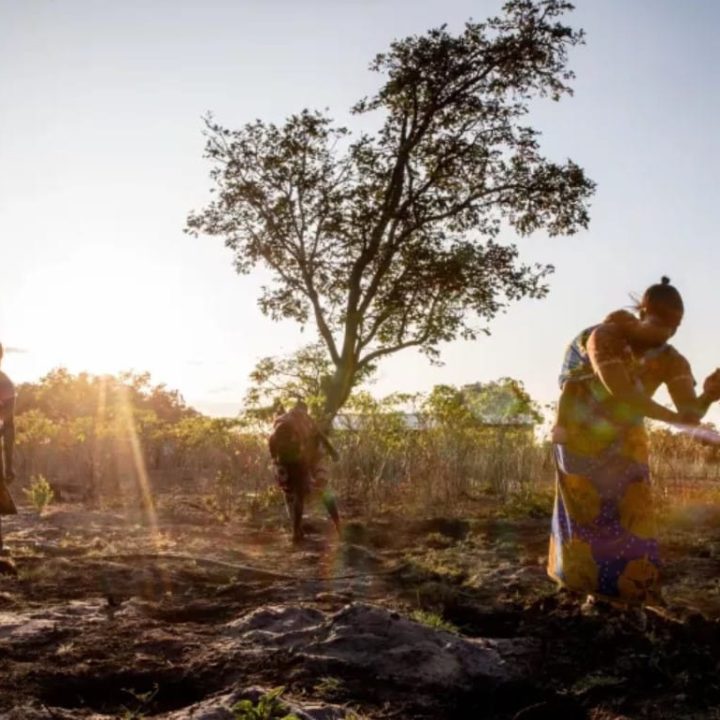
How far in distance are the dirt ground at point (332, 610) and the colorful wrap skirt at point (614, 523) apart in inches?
6.9

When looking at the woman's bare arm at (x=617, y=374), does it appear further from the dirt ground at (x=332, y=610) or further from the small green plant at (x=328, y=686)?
the small green plant at (x=328, y=686)

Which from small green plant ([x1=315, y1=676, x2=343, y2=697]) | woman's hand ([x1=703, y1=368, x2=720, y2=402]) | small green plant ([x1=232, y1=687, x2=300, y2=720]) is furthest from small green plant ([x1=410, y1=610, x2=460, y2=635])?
woman's hand ([x1=703, y1=368, x2=720, y2=402])

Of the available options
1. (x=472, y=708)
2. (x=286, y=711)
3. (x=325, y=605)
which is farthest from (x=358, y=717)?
(x=325, y=605)

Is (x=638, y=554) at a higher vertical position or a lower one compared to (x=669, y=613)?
higher

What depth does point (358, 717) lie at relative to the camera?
12.3 ft

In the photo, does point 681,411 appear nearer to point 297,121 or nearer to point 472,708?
point 472,708

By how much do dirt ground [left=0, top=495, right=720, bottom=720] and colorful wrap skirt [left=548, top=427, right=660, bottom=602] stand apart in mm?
176

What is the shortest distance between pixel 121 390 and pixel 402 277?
23430 millimetres

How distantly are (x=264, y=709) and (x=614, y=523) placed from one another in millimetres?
2741

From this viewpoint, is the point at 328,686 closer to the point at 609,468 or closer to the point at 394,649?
the point at 394,649

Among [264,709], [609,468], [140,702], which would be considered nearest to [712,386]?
[609,468]

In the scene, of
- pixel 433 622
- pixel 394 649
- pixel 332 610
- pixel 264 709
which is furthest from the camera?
pixel 332 610

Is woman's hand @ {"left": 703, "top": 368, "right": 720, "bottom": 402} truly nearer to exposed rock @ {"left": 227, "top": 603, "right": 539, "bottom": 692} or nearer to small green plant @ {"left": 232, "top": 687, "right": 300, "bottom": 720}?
exposed rock @ {"left": 227, "top": 603, "right": 539, "bottom": 692}

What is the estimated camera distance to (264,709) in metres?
3.56
